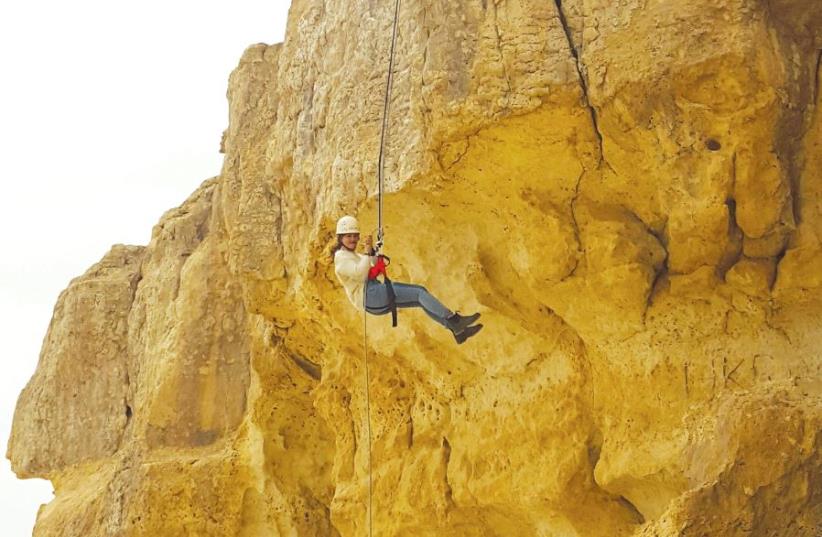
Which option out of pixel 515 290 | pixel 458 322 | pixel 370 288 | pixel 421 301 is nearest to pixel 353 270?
pixel 370 288

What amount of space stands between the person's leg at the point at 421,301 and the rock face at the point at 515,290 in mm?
910

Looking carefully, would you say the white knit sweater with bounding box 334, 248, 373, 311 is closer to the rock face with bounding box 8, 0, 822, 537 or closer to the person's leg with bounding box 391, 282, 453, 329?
the person's leg with bounding box 391, 282, 453, 329

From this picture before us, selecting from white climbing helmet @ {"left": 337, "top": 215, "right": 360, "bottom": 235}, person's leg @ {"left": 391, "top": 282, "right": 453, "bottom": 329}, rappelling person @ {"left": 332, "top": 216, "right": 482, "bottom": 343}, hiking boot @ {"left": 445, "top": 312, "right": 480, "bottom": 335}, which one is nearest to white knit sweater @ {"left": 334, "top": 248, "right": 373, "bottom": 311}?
rappelling person @ {"left": 332, "top": 216, "right": 482, "bottom": 343}

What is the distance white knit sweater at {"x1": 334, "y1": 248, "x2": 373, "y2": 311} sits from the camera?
404 inches

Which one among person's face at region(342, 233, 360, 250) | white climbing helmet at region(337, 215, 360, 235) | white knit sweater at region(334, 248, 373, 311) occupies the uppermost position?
white climbing helmet at region(337, 215, 360, 235)

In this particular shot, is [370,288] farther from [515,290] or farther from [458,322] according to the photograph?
[515,290]

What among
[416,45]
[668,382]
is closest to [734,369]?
[668,382]

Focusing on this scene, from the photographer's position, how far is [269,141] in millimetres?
13688

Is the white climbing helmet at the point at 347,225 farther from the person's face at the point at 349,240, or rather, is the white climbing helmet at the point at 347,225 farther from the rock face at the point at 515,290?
the rock face at the point at 515,290

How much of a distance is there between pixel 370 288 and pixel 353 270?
231 millimetres

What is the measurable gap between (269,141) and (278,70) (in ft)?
2.62

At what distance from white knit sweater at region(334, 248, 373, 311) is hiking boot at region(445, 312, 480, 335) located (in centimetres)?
76

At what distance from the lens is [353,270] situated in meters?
10.4

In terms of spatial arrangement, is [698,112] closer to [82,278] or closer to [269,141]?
[269,141]
